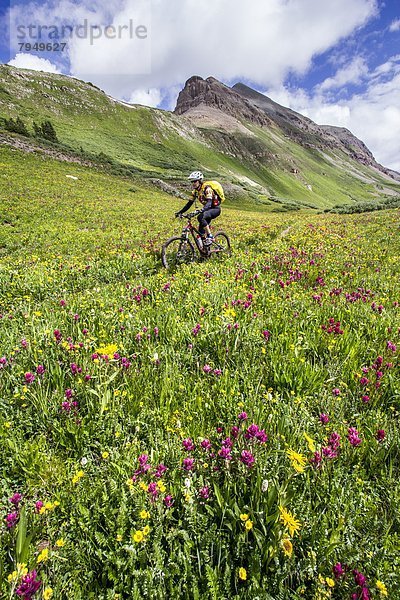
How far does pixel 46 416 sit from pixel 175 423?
1.38 m

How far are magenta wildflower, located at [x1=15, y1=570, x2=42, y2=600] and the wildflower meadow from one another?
1 cm

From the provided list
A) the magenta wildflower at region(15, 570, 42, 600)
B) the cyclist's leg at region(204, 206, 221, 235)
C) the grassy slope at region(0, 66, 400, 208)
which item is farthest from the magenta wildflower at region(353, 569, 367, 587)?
the grassy slope at region(0, 66, 400, 208)

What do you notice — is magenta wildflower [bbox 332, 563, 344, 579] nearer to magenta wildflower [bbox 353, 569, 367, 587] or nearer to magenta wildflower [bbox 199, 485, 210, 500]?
magenta wildflower [bbox 353, 569, 367, 587]

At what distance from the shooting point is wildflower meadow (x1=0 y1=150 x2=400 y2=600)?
2.11 metres

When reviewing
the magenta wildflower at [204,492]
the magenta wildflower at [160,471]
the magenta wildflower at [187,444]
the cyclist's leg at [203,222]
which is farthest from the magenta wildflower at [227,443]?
A: the cyclist's leg at [203,222]

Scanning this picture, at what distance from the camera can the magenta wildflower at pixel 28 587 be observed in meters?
1.81

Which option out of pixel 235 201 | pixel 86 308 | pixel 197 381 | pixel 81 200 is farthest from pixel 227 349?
pixel 235 201

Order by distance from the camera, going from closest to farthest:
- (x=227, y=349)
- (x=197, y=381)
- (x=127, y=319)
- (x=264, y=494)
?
(x=264, y=494) → (x=197, y=381) → (x=227, y=349) → (x=127, y=319)

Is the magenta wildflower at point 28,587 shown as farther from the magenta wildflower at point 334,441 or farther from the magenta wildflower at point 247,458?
the magenta wildflower at point 334,441

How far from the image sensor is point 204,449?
2.91m

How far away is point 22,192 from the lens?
97.3ft

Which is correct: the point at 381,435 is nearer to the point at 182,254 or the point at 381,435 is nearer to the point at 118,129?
the point at 182,254

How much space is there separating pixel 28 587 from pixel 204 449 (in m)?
1.52

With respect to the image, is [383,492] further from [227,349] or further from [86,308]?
[86,308]
